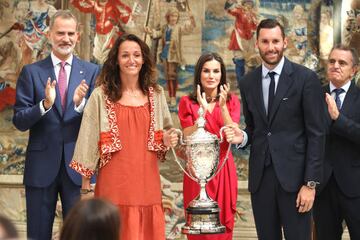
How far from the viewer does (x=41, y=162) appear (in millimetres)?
5875

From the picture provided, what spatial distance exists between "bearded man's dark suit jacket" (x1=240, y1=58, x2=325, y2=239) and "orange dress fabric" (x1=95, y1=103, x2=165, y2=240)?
2.32 ft

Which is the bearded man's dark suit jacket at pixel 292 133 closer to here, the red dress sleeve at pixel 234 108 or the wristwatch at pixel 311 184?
the wristwatch at pixel 311 184

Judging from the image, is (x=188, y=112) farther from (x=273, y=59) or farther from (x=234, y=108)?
(x=273, y=59)

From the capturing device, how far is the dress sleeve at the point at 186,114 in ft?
20.7

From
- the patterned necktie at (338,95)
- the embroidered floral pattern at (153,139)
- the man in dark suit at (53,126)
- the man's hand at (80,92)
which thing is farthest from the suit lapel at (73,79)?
the patterned necktie at (338,95)

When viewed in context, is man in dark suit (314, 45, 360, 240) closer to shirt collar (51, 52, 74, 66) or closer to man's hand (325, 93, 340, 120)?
man's hand (325, 93, 340, 120)

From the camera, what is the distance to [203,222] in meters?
5.22

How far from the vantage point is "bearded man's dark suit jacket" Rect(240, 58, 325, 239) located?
5.42m

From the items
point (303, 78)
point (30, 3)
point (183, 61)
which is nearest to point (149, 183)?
point (303, 78)

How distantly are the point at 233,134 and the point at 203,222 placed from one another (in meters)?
0.62

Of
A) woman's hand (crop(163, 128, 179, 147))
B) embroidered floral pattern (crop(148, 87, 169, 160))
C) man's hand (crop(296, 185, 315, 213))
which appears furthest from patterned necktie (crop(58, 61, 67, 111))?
man's hand (crop(296, 185, 315, 213))

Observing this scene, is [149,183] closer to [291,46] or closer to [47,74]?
[47,74]

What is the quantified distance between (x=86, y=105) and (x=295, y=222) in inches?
63.1

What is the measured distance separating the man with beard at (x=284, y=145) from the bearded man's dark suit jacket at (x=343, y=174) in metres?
0.81
